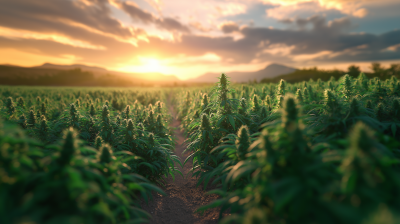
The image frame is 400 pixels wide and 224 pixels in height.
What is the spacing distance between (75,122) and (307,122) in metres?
6.21

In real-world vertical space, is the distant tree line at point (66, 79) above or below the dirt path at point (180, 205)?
above

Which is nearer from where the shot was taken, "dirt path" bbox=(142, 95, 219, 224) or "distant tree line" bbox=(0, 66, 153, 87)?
"dirt path" bbox=(142, 95, 219, 224)

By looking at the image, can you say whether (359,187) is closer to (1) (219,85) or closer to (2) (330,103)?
(2) (330,103)

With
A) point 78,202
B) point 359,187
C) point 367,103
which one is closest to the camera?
point 359,187

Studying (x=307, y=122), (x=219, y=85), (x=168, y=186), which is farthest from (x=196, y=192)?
(x=307, y=122)

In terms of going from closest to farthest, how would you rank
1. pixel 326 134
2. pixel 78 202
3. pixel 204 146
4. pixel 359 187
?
1. pixel 359 187
2. pixel 78 202
3. pixel 326 134
4. pixel 204 146

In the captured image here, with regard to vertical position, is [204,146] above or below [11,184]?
below

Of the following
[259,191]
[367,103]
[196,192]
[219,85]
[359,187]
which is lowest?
[196,192]

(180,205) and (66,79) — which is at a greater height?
(66,79)

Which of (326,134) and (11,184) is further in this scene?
(326,134)

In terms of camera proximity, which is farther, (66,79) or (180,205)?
(66,79)

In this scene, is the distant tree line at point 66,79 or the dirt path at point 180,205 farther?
the distant tree line at point 66,79

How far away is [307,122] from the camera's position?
379 cm

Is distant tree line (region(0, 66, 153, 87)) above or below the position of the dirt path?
above
